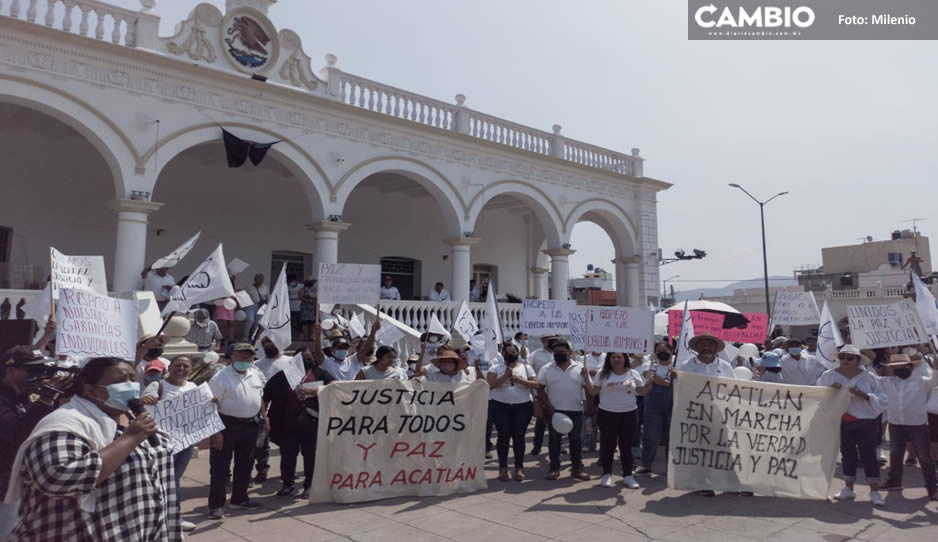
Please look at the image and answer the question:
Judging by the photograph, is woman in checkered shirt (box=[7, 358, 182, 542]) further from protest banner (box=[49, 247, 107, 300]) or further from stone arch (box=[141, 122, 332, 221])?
stone arch (box=[141, 122, 332, 221])

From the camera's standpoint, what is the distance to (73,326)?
490cm

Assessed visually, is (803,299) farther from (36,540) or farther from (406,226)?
(406,226)

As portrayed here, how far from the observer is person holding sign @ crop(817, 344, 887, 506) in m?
6.02

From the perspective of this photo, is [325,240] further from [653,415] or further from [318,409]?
[653,415]

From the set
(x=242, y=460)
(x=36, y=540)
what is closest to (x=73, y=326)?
(x=242, y=460)


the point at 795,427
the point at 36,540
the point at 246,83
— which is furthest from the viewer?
the point at 246,83

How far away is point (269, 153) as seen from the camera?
43.3ft

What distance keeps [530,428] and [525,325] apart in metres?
1.78

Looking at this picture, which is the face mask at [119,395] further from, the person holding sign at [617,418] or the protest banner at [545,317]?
the protest banner at [545,317]

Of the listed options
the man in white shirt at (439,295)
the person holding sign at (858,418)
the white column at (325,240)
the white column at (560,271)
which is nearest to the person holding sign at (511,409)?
the person holding sign at (858,418)

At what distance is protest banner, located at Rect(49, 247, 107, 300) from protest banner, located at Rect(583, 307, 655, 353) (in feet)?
17.9

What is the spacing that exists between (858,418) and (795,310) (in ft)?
15.5

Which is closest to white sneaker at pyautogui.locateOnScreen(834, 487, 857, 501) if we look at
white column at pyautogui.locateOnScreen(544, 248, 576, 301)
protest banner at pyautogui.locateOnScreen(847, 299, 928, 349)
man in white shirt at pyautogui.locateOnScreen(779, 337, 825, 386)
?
protest banner at pyautogui.locateOnScreen(847, 299, 928, 349)

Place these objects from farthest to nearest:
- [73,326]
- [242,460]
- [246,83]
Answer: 1. [246,83]
2. [242,460]
3. [73,326]
